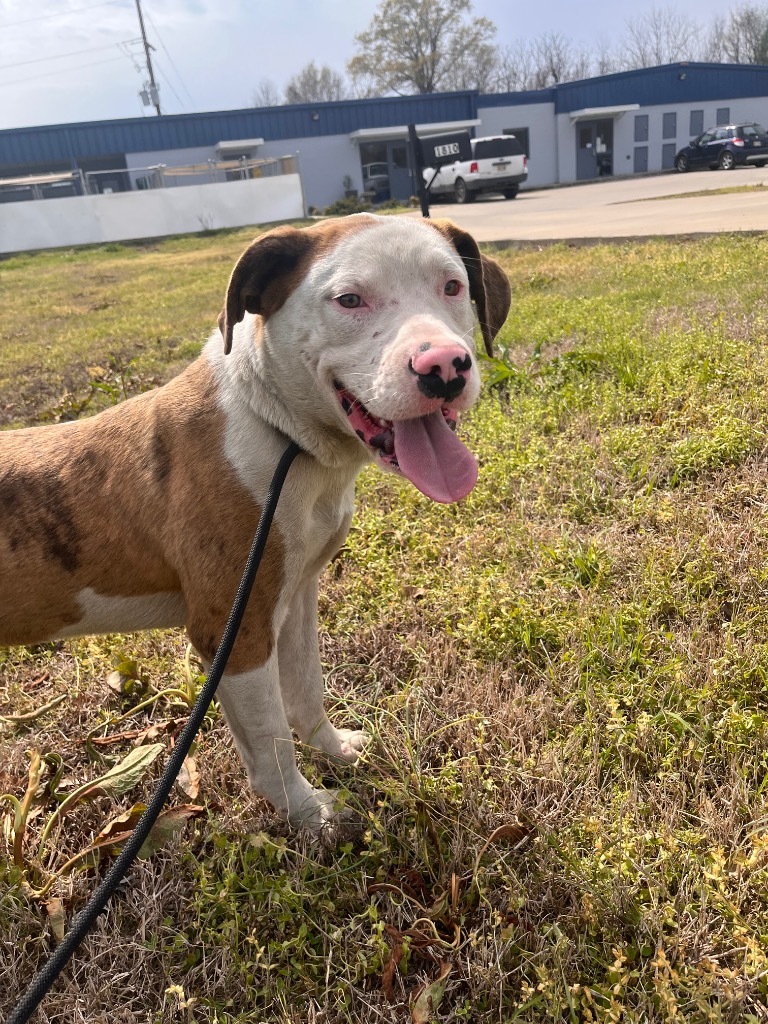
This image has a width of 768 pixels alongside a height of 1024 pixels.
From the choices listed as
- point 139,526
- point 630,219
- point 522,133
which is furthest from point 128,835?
point 522,133

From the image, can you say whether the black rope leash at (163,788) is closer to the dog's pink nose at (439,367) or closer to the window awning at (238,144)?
the dog's pink nose at (439,367)

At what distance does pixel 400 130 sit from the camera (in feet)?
→ 119

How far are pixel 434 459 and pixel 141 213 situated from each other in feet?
93.6

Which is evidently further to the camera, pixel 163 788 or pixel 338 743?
pixel 338 743

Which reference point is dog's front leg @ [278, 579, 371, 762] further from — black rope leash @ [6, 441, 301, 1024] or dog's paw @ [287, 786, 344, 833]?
black rope leash @ [6, 441, 301, 1024]

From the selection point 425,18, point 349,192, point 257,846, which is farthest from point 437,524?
point 425,18

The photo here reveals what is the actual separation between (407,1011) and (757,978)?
2.48 ft

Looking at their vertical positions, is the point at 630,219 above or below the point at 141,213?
below

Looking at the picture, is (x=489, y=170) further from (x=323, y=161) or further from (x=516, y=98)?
(x=516, y=98)

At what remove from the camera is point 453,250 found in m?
2.13

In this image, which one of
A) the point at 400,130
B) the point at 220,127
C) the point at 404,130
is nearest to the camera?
the point at 400,130

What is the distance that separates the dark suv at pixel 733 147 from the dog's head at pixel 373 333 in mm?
33516

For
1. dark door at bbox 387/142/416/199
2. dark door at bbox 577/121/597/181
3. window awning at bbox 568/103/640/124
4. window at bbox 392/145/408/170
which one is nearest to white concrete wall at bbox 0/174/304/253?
dark door at bbox 387/142/416/199

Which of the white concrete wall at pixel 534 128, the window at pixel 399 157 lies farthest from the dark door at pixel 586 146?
the window at pixel 399 157
